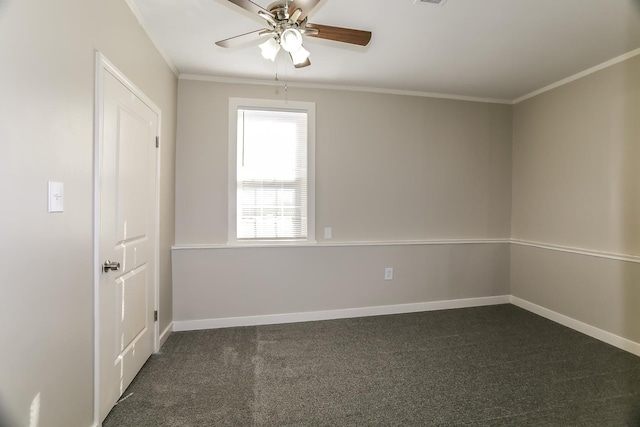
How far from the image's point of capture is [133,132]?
6.45ft

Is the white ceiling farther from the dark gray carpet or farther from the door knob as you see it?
the dark gray carpet

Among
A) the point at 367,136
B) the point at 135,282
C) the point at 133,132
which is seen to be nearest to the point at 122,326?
the point at 135,282

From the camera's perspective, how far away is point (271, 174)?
3086 mm

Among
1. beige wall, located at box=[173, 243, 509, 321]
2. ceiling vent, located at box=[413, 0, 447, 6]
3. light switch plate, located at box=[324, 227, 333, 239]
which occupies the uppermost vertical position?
ceiling vent, located at box=[413, 0, 447, 6]

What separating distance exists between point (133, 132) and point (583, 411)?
132 inches

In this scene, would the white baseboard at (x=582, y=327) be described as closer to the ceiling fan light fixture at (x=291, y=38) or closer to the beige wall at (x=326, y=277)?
the beige wall at (x=326, y=277)

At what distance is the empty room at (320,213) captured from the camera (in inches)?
51.4

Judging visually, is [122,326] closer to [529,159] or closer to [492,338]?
[492,338]

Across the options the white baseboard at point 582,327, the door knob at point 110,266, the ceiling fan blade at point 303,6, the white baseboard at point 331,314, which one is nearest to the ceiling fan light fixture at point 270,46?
the ceiling fan blade at point 303,6

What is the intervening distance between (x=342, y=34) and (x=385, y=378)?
2.31 meters

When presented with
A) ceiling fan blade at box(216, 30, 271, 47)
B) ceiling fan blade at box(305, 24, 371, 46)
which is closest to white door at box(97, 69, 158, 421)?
ceiling fan blade at box(216, 30, 271, 47)

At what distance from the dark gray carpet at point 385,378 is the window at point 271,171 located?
3.35ft

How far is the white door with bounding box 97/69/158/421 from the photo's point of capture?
5.37 ft

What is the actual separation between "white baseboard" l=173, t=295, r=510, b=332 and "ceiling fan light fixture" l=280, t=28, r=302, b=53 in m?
2.48
